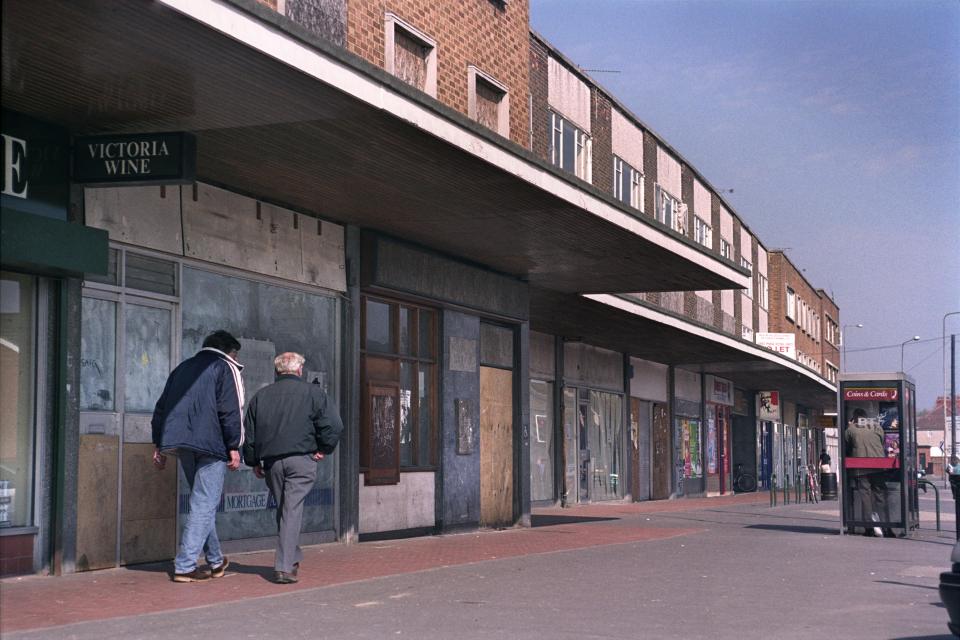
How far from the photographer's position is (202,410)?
970 centimetres

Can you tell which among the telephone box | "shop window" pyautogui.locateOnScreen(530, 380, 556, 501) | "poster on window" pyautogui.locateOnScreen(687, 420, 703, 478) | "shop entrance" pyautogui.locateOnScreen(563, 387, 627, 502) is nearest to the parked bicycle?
"poster on window" pyautogui.locateOnScreen(687, 420, 703, 478)

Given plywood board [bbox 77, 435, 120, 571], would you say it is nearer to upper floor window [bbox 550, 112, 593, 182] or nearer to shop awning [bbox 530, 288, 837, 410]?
shop awning [bbox 530, 288, 837, 410]

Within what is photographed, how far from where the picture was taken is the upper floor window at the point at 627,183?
28766mm

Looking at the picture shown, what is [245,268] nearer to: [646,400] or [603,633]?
[603,633]

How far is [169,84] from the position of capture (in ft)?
30.7

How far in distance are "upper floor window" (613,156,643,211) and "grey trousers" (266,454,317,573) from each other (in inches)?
752

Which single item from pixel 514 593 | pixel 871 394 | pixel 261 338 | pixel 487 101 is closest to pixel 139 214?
pixel 261 338

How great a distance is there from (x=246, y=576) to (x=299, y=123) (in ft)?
12.3

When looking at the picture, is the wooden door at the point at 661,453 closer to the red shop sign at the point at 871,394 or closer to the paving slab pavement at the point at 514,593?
the red shop sign at the point at 871,394

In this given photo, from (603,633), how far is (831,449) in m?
67.0

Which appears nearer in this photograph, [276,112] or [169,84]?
[169,84]

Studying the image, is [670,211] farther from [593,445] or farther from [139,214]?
[139,214]

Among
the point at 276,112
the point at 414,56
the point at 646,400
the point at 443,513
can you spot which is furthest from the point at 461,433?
the point at 646,400

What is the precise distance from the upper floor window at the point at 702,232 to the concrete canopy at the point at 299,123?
20354 millimetres
